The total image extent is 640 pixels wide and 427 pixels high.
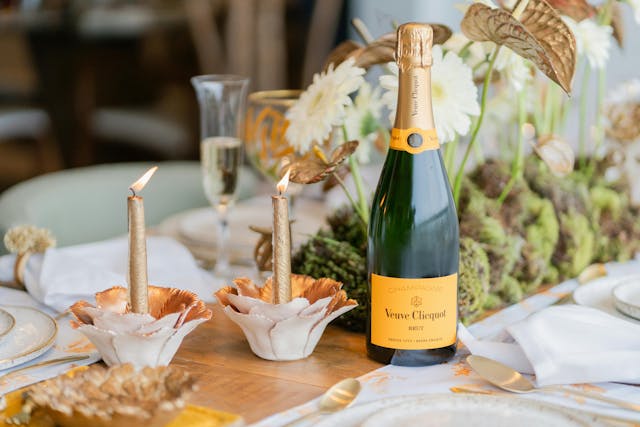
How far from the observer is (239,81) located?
1291mm

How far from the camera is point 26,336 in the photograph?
100 cm

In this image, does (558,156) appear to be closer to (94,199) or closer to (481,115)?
(481,115)

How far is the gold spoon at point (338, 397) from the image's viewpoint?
828mm

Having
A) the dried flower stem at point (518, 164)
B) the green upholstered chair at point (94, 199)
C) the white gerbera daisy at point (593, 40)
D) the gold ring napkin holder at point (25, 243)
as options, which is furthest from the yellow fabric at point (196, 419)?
the green upholstered chair at point (94, 199)

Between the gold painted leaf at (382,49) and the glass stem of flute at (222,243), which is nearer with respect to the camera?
the gold painted leaf at (382,49)

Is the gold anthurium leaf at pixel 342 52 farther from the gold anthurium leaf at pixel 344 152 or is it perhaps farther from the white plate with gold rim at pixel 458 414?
the white plate with gold rim at pixel 458 414

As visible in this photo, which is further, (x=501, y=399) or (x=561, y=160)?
(x=561, y=160)

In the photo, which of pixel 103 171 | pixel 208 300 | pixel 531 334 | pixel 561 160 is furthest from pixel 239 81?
pixel 103 171

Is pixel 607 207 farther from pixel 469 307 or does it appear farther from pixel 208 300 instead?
pixel 208 300

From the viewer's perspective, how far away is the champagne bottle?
92 centimetres

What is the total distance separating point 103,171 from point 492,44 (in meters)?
1.21

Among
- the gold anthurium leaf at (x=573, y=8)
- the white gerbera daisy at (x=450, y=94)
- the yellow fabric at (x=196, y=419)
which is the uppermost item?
the gold anthurium leaf at (x=573, y=8)

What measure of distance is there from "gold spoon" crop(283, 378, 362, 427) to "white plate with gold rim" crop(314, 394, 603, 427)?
0.04 metres

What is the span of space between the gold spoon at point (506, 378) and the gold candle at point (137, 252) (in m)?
0.32
